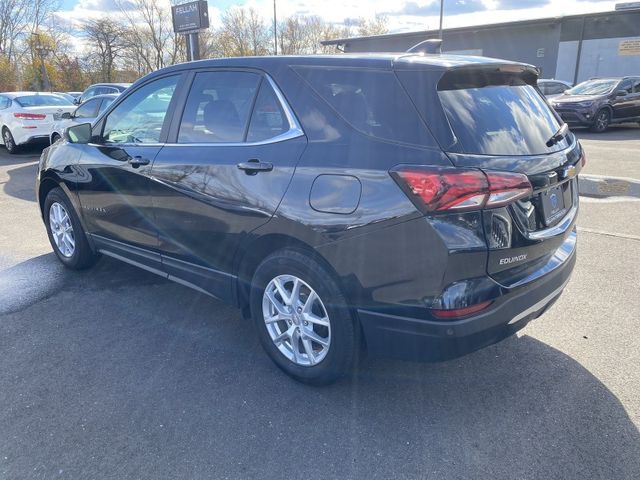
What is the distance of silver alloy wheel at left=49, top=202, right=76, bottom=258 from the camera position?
4.70 meters

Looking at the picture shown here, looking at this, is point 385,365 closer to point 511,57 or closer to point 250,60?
point 250,60

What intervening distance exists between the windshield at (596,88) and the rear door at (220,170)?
1528 cm

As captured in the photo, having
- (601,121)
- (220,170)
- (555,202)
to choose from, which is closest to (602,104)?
(601,121)

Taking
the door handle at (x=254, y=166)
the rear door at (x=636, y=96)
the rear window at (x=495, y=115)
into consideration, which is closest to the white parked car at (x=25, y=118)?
the door handle at (x=254, y=166)

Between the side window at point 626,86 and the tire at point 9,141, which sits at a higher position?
the side window at point 626,86

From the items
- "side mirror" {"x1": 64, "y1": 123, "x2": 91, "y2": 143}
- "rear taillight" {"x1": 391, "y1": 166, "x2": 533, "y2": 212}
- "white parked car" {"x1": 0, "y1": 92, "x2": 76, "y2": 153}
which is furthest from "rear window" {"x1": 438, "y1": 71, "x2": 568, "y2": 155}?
"white parked car" {"x1": 0, "y1": 92, "x2": 76, "y2": 153}

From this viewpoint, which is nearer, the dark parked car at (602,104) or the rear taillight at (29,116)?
the rear taillight at (29,116)

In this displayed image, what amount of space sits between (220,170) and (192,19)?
655 inches

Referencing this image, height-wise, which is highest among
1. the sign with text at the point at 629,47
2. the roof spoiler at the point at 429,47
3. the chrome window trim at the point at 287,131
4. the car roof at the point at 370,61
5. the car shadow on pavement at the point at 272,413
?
the sign with text at the point at 629,47

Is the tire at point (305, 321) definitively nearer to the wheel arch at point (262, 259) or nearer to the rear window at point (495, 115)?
the wheel arch at point (262, 259)

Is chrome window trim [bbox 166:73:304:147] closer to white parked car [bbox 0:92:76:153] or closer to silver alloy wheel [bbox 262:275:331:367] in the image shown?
silver alloy wheel [bbox 262:275:331:367]

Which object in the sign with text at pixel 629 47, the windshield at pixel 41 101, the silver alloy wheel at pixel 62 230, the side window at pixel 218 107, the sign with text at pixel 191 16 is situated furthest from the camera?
the sign with text at pixel 629 47

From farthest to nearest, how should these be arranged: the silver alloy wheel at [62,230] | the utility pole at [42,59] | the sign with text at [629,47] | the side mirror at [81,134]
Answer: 1. the utility pole at [42,59]
2. the sign with text at [629,47]
3. the silver alloy wheel at [62,230]
4. the side mirror at [81,134]

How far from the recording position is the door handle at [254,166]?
280 centimetres
